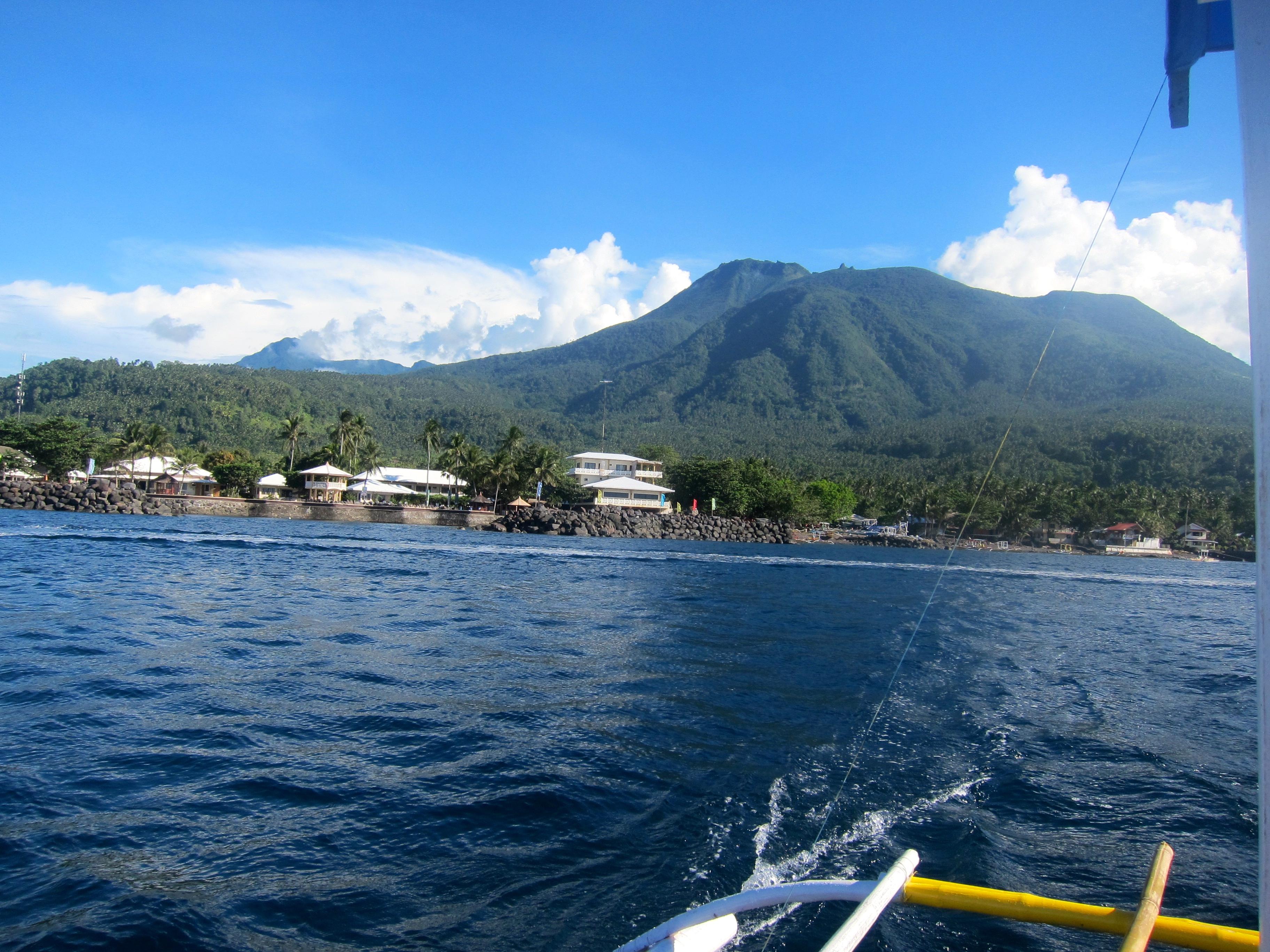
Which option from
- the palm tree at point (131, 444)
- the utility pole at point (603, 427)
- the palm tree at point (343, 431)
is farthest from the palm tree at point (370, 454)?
the utility pole at point (603, 427)

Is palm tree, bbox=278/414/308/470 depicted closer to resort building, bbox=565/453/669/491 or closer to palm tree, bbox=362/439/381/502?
palm tree, bbox=362/439/381/502

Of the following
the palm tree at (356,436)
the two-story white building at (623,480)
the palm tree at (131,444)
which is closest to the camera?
the palm tree at (131,444)

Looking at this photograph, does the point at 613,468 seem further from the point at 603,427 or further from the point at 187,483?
the point at 187,483

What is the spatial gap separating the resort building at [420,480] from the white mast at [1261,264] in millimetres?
85427

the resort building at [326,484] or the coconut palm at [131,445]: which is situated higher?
the coconut palm at [131,445]

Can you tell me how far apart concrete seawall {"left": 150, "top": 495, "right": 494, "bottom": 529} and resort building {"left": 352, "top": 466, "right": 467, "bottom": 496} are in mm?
15568

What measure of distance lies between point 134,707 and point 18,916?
4254mm

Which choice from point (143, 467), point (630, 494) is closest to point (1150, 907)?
point (630, 494)

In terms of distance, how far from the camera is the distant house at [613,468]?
3750 inches

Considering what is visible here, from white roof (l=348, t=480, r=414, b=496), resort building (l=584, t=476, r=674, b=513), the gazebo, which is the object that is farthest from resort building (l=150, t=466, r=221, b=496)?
resort building (l=584, t=476, r=674, b=513)

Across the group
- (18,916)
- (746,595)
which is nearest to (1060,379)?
(746,595)

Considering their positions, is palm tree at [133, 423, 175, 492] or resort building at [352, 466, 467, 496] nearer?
palm tree at [133, 423, 175, 492]

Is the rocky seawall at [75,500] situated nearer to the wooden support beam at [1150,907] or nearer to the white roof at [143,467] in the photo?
the white roof at [143,467]

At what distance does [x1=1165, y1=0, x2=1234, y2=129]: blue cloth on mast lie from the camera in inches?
115
